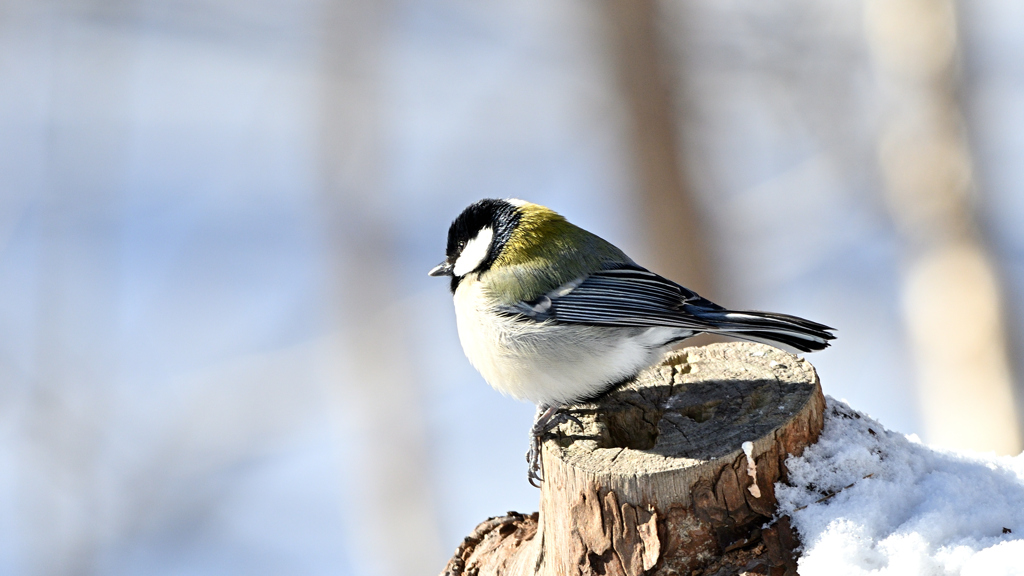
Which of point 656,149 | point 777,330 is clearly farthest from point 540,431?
point 656,149

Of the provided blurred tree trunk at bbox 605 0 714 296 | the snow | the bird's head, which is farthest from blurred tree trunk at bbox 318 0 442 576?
the snow

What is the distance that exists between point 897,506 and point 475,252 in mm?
1401

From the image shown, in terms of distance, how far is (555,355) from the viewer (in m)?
2.18

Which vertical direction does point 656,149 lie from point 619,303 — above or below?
above

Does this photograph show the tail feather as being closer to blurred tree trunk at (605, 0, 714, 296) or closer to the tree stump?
the tree stump

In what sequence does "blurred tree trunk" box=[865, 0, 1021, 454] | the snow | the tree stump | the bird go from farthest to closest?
"blurred tree trunk" box=[865, 0, 1021, 454]
the bird
the tree stump
the snow

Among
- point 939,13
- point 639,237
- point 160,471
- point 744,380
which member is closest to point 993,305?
point 939,13

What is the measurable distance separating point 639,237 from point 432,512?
2.14 m

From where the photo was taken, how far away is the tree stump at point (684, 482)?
5.25ft

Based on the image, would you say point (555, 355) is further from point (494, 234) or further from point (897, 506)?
point (897, 506)

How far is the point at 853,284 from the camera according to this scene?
6.12 meters

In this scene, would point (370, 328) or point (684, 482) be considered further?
point (370, 328)

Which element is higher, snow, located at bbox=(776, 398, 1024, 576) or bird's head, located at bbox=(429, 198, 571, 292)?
bird's head, located at bbox=(429, 198, 571, 292)

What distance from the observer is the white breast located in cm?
211
